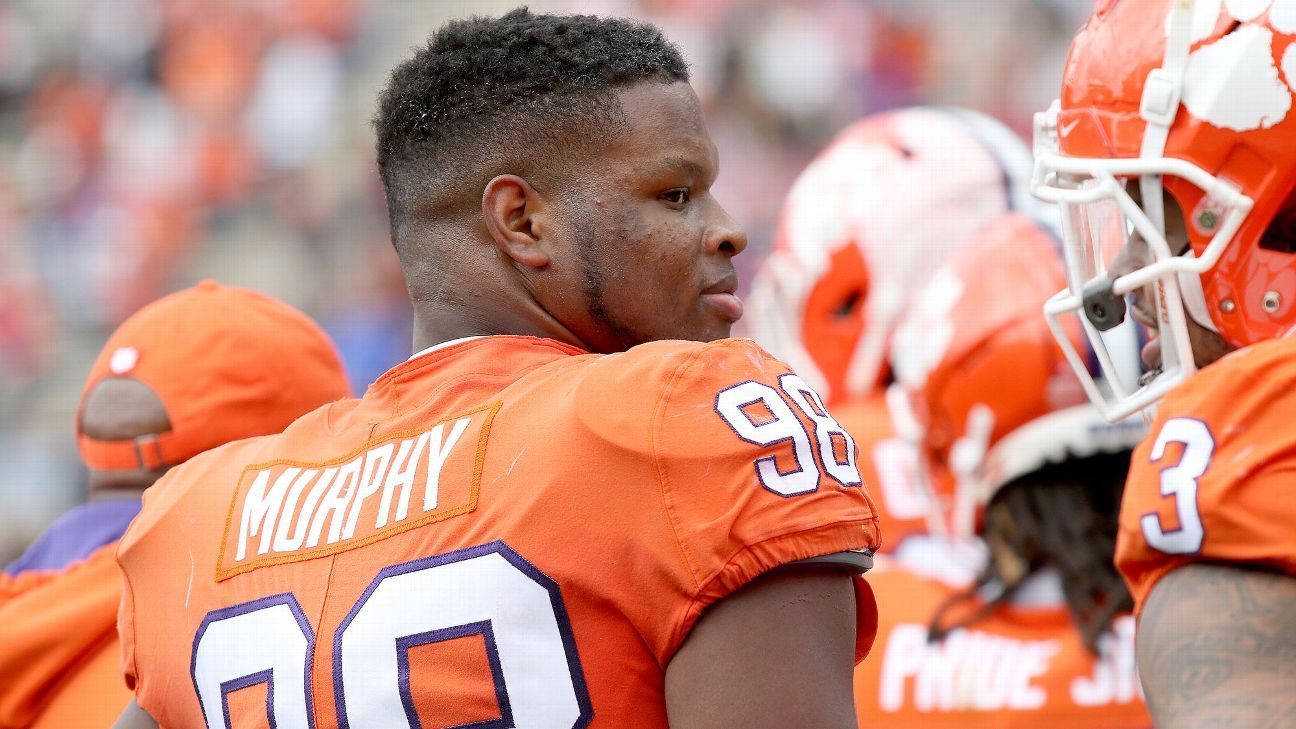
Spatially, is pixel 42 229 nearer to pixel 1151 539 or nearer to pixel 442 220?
pixel 442 220

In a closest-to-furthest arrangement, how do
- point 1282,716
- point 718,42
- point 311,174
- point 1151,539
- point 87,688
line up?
point 1282,716
point 1151,539
point 87,688
point 718,42
point 311,174

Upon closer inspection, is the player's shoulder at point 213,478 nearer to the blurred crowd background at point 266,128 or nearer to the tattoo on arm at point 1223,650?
the tattoo on arm at point 1223,650

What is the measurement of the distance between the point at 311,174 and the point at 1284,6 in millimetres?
7638

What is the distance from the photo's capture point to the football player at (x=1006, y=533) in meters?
2.97

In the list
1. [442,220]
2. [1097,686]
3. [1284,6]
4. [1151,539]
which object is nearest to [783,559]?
[1151,539]

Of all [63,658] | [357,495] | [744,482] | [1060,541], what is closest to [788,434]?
[744,482]

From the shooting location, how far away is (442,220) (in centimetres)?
179

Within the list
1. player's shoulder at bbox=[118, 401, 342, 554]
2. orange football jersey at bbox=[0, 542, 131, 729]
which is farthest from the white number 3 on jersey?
orange football jersey at bbox=[0, 542, 131, 729]

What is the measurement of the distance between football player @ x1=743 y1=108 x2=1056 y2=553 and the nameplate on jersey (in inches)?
92.8

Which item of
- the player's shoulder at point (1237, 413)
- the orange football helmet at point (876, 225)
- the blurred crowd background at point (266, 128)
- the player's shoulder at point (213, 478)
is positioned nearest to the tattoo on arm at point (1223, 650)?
the player's shoulder at point (1237, 413)

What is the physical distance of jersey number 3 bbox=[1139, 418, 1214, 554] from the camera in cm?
145

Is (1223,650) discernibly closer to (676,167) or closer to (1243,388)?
(1243,388)

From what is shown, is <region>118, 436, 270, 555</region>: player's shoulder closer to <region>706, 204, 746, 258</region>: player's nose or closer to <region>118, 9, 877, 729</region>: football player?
<region>118, 9, 877, 729</region>: football player

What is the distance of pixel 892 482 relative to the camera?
3488mm
